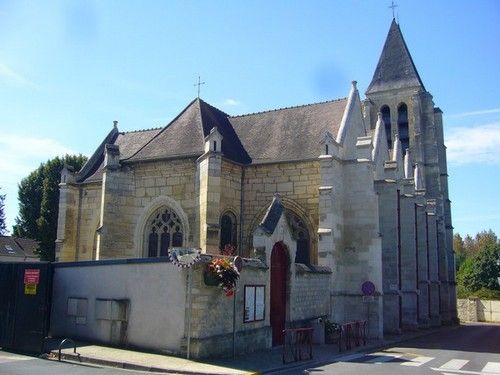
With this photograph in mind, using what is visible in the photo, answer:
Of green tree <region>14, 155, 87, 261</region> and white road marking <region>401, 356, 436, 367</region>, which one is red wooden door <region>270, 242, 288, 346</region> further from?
green tree <region>14, 155, 87, 261</region>

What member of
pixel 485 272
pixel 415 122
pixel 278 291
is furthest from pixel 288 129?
pixel 485 272

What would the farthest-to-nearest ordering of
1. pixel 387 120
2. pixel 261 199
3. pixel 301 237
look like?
pixel 387 120 → pixel 261 199 → pixel 301 237

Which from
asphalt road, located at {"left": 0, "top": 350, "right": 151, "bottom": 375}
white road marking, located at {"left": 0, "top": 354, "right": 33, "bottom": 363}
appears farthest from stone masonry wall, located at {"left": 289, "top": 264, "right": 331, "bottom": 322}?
white road marking, located at {"left": 0, "top": 354, "right": 33, "bottom": 363}

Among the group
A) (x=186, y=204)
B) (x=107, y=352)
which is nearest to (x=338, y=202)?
(x=186, y=204)

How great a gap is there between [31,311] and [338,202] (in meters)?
11.6

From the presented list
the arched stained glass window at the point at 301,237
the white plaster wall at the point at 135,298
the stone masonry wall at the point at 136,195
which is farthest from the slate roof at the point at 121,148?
the white plaster wall at the point at 135,298

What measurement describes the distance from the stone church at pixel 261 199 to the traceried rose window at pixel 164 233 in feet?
0.15

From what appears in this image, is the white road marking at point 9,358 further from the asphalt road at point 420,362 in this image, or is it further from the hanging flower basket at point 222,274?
the asphalt road at point 420,362

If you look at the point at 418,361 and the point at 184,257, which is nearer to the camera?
the point at 184,257

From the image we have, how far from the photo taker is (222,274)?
461 inches

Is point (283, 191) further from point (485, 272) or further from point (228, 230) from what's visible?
point (485, 272)

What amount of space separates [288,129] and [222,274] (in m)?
11.4

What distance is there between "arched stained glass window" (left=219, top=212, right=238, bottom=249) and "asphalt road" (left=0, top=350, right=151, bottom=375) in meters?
9.00

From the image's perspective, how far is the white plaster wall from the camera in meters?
11.9
